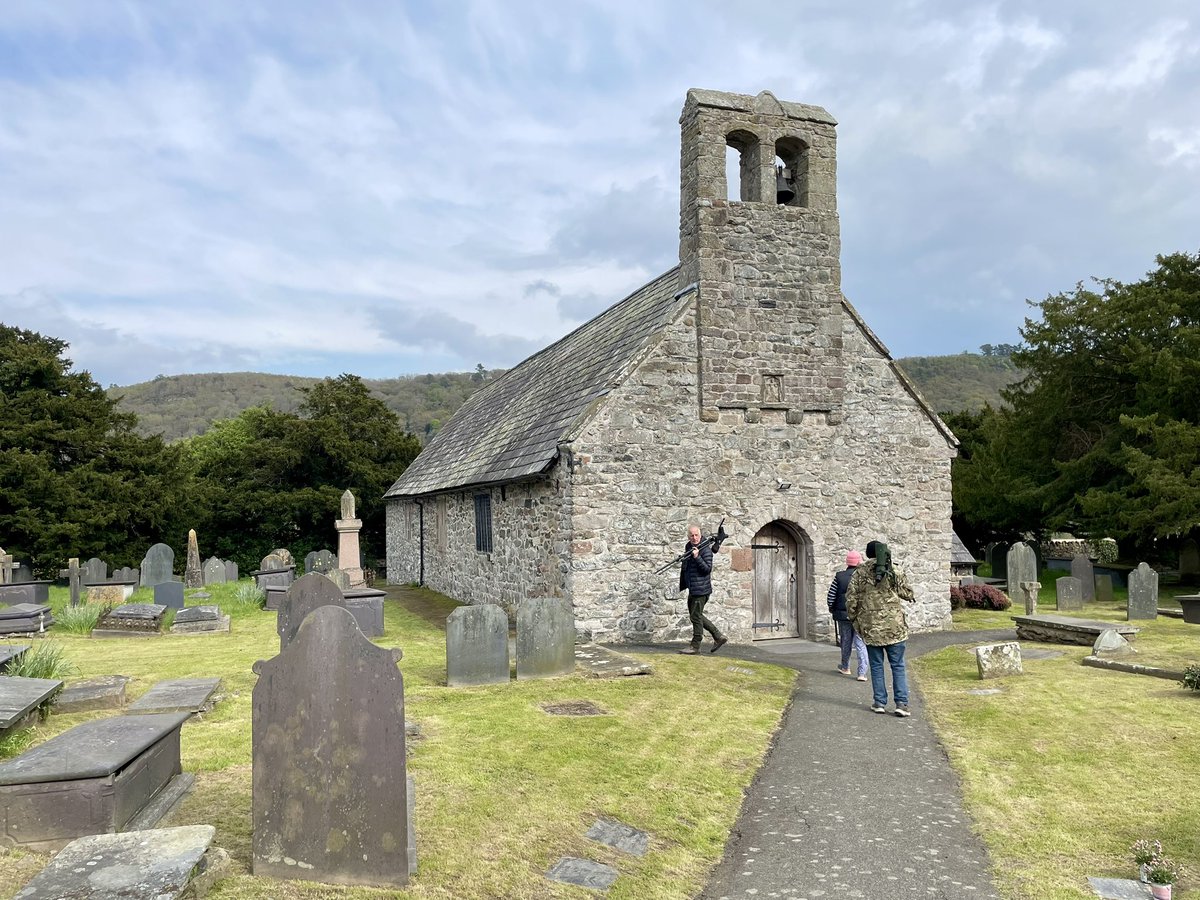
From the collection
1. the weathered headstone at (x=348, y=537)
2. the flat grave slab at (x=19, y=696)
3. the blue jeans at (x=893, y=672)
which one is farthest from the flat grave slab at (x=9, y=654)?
the weathered headstone at (x=348, y=537)

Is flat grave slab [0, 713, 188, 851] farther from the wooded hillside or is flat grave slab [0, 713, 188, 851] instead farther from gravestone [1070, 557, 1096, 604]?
the wooded hillside

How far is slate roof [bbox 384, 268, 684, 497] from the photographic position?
15.2 m

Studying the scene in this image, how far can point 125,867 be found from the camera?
4180mm

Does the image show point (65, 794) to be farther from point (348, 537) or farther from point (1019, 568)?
point (1019, 568)

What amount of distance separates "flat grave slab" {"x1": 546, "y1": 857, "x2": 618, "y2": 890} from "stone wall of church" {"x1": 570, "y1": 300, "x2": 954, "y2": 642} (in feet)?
27.4

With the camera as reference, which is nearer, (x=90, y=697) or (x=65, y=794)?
(x=65, y=794)

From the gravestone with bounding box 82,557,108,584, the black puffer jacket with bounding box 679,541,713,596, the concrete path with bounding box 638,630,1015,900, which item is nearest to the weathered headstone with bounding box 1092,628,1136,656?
the concrete path with bounding box 638,630,1015,900

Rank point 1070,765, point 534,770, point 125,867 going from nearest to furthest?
point 125,867 < point 534,770 < point 1070,765

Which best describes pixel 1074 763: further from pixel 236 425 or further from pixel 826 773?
pixel 236 425

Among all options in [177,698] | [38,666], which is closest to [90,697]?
[177,698]

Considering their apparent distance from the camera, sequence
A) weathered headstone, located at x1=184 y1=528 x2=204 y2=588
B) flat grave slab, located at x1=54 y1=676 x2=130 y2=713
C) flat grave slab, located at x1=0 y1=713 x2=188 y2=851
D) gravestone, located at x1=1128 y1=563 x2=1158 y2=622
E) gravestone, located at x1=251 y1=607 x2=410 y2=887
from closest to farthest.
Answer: gravestone, located at x1=251 y1=607 x2=410 y2=887
flat grave slab, located at x1=0 y1=713 x2=188 y2=851
flat grave slab, located at x1=54 y1=676 x2=130 y2=713
gravestone, located at x1=1128 y1=563 x2=1158 y2=622
weathered headstone, located at x1=184 y1=528 x2=204 y2=588

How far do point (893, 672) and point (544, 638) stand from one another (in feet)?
14.5

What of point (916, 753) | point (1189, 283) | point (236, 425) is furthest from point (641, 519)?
point (236, 425)

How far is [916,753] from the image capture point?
816 centimetres
